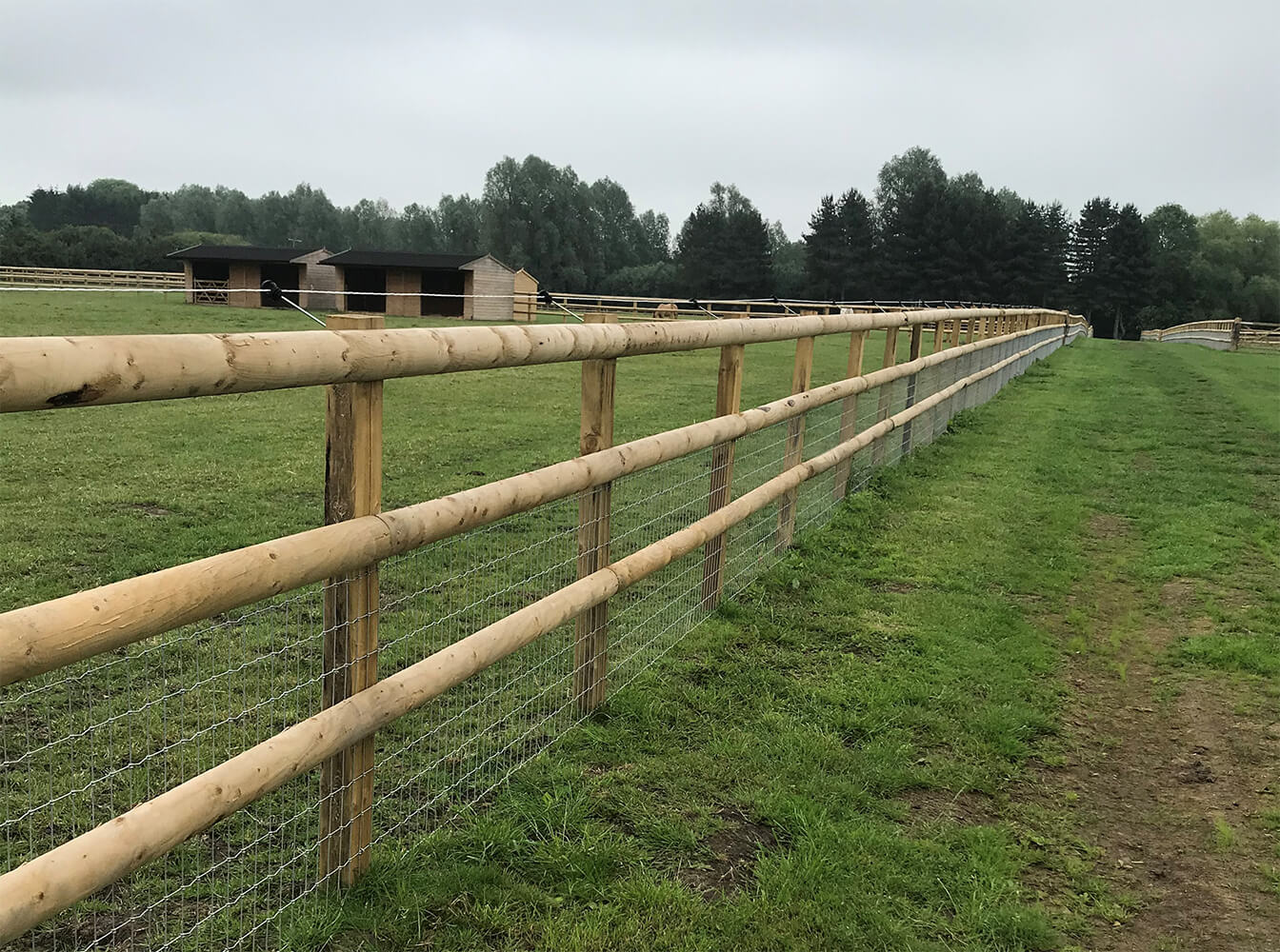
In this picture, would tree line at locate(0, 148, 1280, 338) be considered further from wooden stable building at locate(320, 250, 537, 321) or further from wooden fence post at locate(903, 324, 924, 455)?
wooden fence post at locate(903, 324, 924, 455)

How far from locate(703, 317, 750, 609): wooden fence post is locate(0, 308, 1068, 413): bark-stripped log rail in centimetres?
137

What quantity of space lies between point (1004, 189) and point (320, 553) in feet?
377

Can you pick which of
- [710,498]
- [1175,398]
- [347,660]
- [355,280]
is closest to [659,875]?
[347,660]

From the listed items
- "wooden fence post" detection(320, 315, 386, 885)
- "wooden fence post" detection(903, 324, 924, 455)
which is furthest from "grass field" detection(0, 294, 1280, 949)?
"wooden fence post" detection(903, 324, 924, 455)

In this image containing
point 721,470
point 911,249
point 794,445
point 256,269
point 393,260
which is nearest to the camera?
point 721,470

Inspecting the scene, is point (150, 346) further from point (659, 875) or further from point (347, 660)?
point (659, 875)

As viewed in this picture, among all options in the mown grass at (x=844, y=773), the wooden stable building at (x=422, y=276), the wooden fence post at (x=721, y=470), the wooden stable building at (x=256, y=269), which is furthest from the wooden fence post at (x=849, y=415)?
the wooden stable building at (x=256, y=269)

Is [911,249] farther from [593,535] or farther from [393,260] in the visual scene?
[593,535]

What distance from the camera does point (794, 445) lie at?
20.7ft

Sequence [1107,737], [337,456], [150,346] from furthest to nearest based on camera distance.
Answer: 1. [1107,737]
2. [337,456]
3. [150,346]

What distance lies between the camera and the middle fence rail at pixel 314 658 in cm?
192

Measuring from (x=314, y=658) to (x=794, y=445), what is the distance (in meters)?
3.16

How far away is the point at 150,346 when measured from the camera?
74.7 inches


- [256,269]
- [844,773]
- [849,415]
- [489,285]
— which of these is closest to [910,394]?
[849,415]
